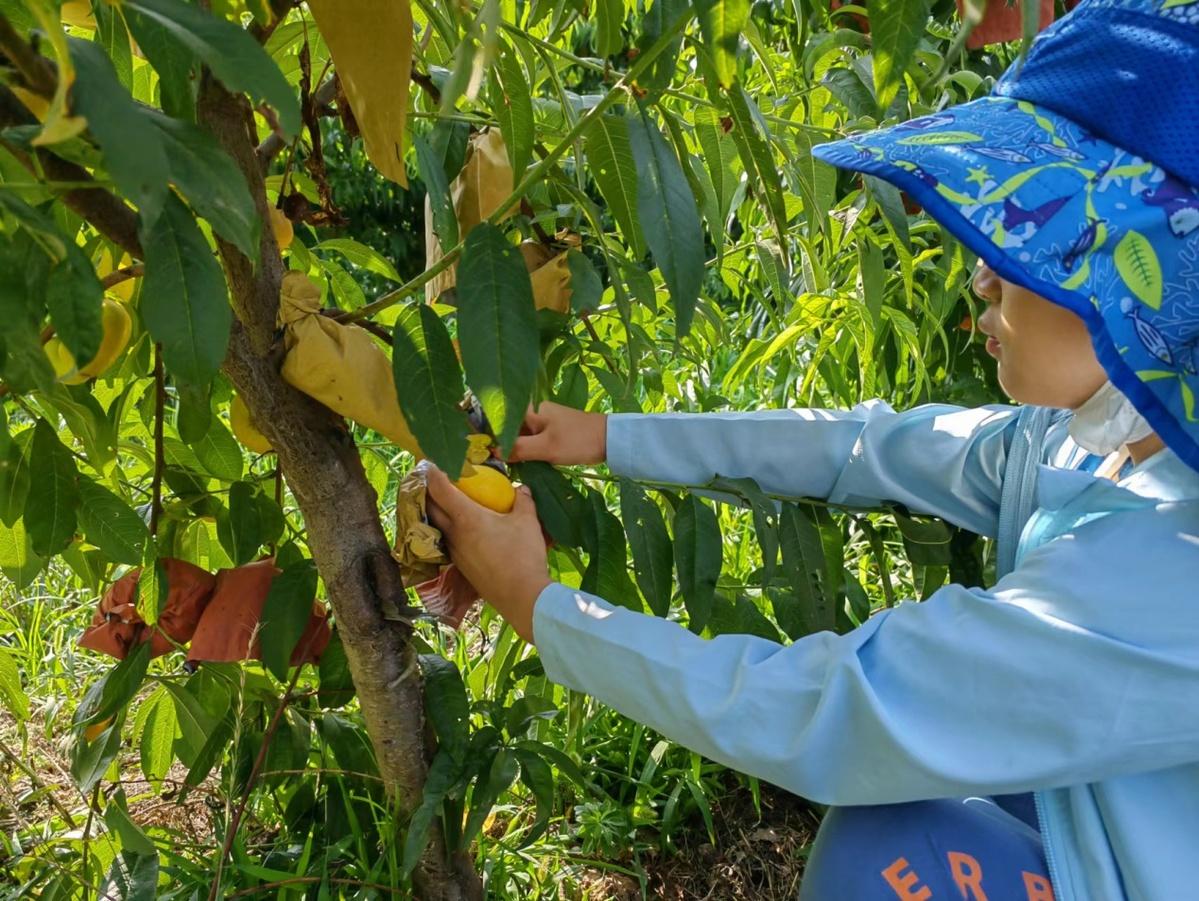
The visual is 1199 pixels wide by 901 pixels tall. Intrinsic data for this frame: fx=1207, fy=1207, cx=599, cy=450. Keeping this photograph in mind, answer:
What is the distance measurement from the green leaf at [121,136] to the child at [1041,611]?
471 millimetres

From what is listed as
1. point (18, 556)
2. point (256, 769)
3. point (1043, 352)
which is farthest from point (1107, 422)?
point (18, 556)

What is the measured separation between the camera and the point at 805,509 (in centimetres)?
105

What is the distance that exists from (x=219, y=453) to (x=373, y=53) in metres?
0.50

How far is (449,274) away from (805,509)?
0.37 meters

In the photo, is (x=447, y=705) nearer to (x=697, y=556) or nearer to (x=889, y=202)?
(x=697, y=556)

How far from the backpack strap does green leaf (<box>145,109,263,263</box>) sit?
71 centimetres

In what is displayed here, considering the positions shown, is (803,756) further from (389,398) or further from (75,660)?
(75,660)

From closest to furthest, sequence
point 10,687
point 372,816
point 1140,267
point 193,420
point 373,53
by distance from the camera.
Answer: point 373,53 < point 1140,267 < point 193,420 < point 10,687 < point 372,816

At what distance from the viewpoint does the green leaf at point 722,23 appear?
1.73ft

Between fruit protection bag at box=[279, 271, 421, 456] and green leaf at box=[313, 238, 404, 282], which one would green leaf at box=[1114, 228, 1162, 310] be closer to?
fruit protection bag at box=[279, 271, 421, 456]

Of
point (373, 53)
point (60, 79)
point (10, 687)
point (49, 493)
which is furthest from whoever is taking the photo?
point (10, 687)

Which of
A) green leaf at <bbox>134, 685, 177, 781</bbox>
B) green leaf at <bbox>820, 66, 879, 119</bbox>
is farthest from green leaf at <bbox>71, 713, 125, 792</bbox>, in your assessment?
green leaf at <bbox>820, 66, 879, 119</bbox>

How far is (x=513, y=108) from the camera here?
29.8 inches

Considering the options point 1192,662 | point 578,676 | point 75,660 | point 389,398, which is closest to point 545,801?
point 578,676
